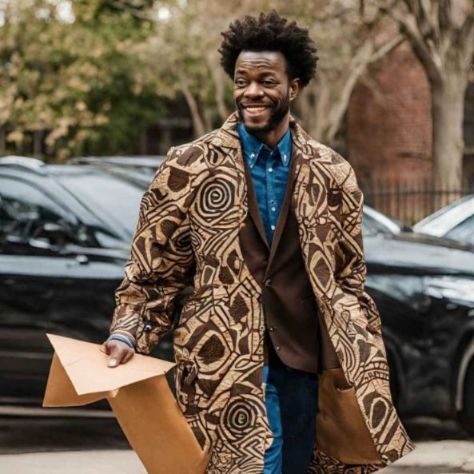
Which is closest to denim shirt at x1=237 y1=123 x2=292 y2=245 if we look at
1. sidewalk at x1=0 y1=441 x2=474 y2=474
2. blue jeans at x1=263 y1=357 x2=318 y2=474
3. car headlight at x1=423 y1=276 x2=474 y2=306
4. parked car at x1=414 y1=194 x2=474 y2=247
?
blue jeans at x1=263 y1=357 x2=318 y2=474

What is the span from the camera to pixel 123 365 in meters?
3.69

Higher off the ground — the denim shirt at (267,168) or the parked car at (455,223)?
the denim shirt at (267,168)

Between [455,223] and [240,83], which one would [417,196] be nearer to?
[455,223]

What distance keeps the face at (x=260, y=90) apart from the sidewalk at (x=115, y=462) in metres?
2.92

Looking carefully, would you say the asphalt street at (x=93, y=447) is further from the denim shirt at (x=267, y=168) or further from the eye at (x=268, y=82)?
the eye at (x=268, y=82)

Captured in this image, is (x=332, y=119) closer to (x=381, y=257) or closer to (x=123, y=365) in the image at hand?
(x=381, y=257)

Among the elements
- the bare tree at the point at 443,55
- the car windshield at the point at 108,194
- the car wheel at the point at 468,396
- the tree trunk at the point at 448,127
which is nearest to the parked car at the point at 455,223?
the car wheel at the point at 468,396

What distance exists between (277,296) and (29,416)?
4555 millimetres

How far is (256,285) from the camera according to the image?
3.78 meters

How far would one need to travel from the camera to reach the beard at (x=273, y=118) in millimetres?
3826

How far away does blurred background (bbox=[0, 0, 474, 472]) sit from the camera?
22.5 feet

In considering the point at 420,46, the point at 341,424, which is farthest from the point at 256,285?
the point at 420,46

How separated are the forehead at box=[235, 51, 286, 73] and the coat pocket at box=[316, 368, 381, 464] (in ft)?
2.97

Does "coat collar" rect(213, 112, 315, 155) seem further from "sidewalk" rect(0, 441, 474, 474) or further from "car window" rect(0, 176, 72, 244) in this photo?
"car window" rect(0, 176, 72, 244)
